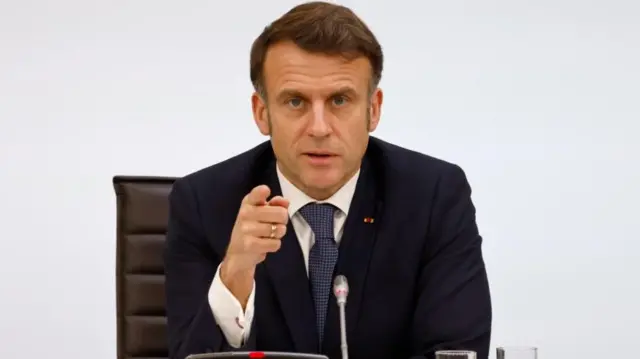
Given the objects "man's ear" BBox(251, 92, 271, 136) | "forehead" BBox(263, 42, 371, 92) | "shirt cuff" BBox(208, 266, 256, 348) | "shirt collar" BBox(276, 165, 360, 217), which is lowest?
"shirt cuff" BBox(208, 266, 256, 348)

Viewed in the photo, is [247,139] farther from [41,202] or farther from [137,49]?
[41,202]

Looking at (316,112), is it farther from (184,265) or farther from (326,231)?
(184,265)

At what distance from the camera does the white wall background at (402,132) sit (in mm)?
4223

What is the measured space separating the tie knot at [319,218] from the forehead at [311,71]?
31 centimetres

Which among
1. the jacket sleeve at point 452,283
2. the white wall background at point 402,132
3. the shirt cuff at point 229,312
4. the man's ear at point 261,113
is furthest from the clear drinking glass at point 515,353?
the white wall background at point 402,132

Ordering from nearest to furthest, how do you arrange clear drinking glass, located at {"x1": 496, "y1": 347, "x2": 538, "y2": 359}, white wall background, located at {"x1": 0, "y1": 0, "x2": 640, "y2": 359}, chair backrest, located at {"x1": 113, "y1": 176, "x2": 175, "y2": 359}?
clear drinking glass, located at {"x1": 496, "y1": 347, "x2": 538, "y2": 359}, chair backrest, located at {"x1": 113, "y1": 176, "x2": 175, "y2": 359}, white wall background, located at {"x1": 0, "y1": 0, "x2": 640, "y2": 359}

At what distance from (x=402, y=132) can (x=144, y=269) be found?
152 centimetres

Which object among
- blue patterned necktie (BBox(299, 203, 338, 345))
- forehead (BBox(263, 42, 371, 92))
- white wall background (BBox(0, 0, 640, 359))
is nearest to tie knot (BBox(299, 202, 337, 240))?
blue patterned necktie (BBox(299, 203, 338, 345))

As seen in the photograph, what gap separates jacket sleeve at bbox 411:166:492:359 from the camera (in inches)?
103

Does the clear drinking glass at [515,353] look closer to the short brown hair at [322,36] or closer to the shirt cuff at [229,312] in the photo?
the shirt cuff at [229,312]

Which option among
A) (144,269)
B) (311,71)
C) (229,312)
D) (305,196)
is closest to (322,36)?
(311,71)

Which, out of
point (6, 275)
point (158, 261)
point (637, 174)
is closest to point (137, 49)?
point (6, 275)

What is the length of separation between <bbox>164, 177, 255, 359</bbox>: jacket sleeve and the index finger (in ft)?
1.21

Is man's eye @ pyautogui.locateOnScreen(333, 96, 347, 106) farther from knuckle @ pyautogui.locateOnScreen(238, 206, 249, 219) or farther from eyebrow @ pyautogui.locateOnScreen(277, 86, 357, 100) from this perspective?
knuckle @ pyautogui.locateOnScreen(238, 206, 249, 219)
